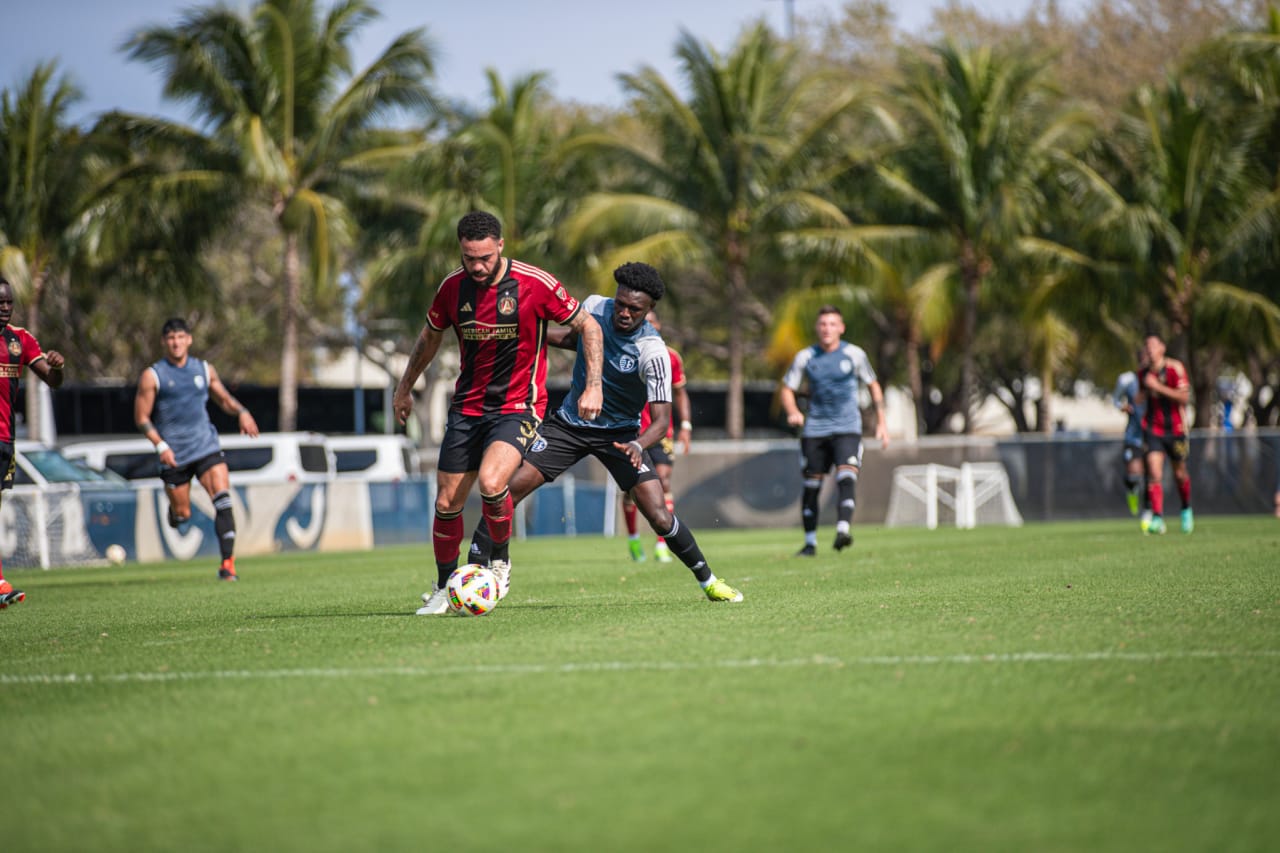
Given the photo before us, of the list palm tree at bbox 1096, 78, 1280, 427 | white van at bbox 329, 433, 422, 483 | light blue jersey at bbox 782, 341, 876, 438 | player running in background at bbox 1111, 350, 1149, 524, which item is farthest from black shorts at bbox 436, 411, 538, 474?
palm tree at bbox 1096, 78, 1280, 427

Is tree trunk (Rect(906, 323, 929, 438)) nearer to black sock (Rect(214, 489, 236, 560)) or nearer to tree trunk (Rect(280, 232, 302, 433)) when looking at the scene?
tree trunk (Rect(280, 232, 302, 433))

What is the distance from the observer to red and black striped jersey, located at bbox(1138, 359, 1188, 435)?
15898mm

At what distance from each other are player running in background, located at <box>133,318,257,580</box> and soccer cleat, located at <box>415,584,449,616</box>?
468 centimetres

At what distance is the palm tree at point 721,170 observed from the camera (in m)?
28.7

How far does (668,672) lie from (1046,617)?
2.37 meters

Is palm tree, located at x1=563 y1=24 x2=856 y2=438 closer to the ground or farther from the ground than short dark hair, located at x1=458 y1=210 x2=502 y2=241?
farther from the ground

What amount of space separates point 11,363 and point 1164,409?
1162 centimetres

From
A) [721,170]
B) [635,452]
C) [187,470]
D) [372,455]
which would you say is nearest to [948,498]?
[721,170]

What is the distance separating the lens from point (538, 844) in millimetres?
3225

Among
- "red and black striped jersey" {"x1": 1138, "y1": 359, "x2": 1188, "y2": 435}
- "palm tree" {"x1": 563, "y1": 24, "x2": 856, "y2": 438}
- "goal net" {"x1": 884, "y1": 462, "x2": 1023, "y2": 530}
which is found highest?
"palm tree" {"x1": 563, "y1": 24, "x2": 856, "y2": 438}

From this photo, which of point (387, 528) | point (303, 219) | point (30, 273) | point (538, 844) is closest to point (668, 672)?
point (538, 844)

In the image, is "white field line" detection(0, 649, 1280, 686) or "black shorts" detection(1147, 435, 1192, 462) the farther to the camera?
"black shorts" detection(1147, 435, 1192, 462)

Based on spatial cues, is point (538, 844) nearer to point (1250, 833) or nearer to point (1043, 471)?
point (1250, 833)

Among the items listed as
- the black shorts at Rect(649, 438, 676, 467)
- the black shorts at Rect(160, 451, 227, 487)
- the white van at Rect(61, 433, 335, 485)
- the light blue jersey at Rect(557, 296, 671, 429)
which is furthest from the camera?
the white van at Rect(61, 433, 335, 485)
